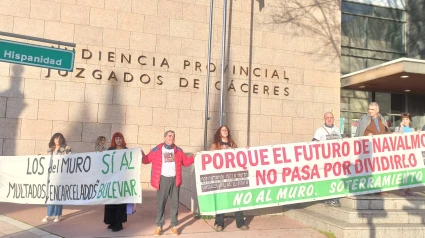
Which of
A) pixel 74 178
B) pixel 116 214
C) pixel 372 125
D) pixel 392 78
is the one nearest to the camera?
pixel 116 214

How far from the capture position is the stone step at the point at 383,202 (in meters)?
6.86

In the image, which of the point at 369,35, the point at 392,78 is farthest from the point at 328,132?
the point at 369,35

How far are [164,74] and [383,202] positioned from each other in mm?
6803

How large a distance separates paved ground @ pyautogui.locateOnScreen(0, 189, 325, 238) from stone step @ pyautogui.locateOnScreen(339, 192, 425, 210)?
81 cm

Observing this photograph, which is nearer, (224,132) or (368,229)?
(368,229)

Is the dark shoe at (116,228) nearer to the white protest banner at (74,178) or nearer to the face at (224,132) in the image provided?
the white protest banner at (74,178)

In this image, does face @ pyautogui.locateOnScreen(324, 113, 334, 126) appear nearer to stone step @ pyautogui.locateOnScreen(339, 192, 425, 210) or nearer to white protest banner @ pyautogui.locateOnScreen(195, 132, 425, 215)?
white protest banner @ pyautogui.locateOnScreen(195, 132, 425, 215)

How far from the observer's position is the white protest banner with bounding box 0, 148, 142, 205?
6.85 meters

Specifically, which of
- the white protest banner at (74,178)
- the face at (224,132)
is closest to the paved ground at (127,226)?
the white protest banner at (74,178)

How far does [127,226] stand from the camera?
705 centimetres

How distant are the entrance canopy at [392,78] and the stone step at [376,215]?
5.62 m

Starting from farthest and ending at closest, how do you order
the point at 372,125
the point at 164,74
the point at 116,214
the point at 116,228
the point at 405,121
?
1. the point at 164,74
2. the point at 405,121
3. the point at 372,125
4. the point at 116,214
5. the point at 116,228

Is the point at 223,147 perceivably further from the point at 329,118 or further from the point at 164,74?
the point at 164,74

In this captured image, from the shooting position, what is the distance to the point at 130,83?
11188mm
